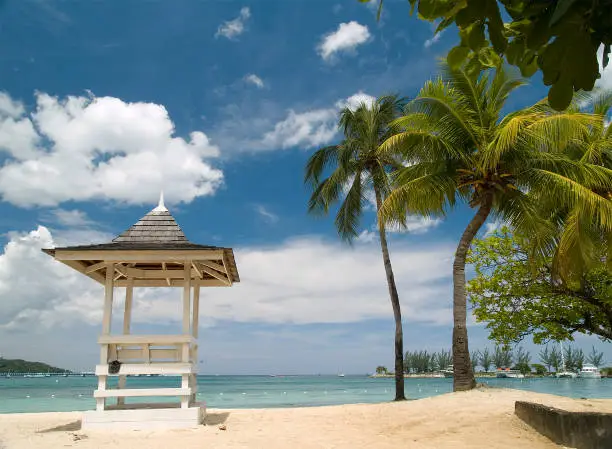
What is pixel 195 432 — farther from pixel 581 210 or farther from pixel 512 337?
pixel 512 337

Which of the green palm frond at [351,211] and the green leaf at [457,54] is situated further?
the green palm frond at [351,211]

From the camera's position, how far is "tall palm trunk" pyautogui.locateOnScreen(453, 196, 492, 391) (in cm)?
1322

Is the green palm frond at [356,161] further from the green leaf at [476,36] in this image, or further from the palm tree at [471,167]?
the green leaf at [476,36]

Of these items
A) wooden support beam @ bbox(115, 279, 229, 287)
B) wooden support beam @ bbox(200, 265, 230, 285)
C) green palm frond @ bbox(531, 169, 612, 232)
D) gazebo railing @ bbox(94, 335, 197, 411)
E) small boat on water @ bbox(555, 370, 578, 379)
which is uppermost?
green palm frond @ bbox(531, 169, 612, 232)

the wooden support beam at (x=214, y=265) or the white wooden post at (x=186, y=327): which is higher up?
the wooden support beam at (x=214, y=265)

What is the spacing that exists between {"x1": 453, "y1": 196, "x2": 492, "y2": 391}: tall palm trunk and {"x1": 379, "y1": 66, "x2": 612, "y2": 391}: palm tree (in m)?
0.02

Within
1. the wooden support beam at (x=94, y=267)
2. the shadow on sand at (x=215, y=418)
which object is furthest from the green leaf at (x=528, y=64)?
the wooden support beam at (x=94, y=267)

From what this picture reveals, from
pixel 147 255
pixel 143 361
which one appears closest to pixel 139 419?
pixel 143 361

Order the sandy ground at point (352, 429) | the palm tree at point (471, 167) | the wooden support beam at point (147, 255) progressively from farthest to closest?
the palm tree at point (471, 167) → the wooden support beam at point (147, 255) → the sandy ground at point (352, 429)

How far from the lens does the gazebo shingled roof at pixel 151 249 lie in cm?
1004

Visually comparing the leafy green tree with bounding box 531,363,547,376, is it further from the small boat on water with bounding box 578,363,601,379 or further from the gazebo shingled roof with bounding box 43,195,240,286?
the gazebo shingled roof with bounding box 43,195,240,286

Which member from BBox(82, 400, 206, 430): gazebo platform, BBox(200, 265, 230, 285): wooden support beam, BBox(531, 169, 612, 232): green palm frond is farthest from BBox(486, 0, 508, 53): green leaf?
BBox(531, 169, 612, 232): green palm frond

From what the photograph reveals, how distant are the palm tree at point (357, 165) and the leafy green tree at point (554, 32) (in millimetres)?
17264

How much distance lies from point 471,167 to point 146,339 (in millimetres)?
8970
